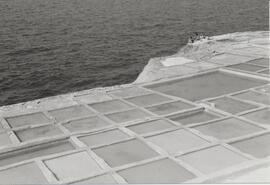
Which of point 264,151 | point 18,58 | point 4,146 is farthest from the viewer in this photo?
point 18,58

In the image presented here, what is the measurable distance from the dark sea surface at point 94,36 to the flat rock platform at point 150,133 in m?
10.3

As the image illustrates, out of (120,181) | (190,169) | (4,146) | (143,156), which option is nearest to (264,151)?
(190,169)

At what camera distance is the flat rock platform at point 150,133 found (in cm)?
1099

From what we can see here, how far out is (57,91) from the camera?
27.0 metres

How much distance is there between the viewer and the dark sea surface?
29.1 m

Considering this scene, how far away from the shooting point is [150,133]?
1343cm

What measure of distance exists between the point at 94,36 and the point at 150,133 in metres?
28.6

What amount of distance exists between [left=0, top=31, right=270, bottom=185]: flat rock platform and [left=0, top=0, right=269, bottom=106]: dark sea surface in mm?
10275

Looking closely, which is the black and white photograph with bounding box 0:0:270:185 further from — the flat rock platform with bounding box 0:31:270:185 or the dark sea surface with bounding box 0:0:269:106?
the dark sea surface with bounding box 0:0:269:106

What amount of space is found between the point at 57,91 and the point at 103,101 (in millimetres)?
10890

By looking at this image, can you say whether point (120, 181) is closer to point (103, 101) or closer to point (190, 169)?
point (190, 169)

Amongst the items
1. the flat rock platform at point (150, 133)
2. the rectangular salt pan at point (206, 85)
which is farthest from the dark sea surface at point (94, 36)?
the flat rock platform at point (150, 133)

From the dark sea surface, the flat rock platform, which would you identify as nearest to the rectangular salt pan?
the flat rock platform

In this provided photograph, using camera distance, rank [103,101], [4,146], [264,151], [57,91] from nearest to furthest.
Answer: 1. [264,151]
2. [4,146]
3. [103,101]
4. [57,91]
